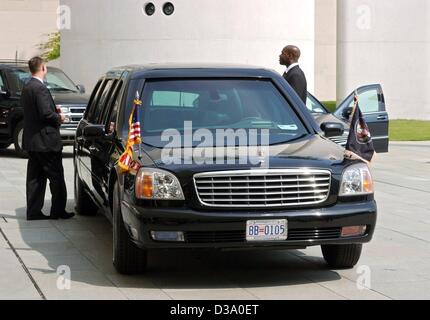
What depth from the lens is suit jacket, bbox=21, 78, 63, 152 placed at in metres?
10.8

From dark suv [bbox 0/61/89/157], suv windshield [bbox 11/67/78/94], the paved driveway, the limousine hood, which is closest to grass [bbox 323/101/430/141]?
suv windshield [bbox 11/67/78/94]

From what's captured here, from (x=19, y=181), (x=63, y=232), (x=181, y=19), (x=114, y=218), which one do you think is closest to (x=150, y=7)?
(x=181, y=19)

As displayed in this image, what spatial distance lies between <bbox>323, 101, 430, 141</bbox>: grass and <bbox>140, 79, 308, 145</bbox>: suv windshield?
14.0 m

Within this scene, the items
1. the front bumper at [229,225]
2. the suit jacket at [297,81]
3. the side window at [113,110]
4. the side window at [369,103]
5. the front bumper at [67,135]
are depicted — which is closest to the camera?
the front bumper at [229,225]

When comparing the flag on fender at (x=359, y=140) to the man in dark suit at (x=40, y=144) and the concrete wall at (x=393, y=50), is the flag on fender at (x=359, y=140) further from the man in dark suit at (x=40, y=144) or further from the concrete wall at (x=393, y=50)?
the concrete wall at (x=393, y=50)

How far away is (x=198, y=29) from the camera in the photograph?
27875mm

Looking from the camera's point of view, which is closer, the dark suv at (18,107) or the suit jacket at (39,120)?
the suit jacket at (39,120)

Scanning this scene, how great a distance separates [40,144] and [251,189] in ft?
13.1

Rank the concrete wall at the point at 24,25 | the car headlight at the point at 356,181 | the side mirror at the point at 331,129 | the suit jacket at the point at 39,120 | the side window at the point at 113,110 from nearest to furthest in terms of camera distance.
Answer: the car headlight at the point at 356,181 < the side mirror at the point at 331,129 < the side window at the point at 113,110 < the suit jacket at the point at 39,120 < the concrete wall at the point at 24,25

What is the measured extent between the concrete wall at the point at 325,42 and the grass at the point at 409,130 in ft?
46.6

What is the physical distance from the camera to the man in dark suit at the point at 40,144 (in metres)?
10.8

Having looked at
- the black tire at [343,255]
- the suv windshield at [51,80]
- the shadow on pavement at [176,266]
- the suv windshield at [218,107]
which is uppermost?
the suv windshield at [218,107]

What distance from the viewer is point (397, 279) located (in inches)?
315

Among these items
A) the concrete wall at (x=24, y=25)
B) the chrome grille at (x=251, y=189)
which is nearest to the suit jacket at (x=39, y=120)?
the chrome grille at (x=251, y=189)
